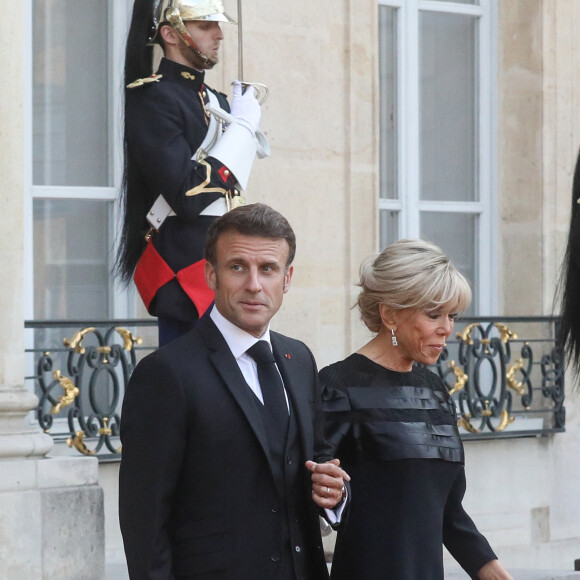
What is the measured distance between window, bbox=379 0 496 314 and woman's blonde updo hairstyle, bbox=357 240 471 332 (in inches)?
169

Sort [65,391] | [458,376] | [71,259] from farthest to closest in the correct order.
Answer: [458,376], [71,259], [65,391]

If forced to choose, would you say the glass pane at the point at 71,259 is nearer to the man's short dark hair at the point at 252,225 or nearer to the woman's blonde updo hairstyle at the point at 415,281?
the woman's blonde updo hairstyle at the point at 415,281

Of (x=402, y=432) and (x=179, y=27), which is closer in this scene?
(x=402, y=432)

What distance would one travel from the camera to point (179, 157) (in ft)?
14.1

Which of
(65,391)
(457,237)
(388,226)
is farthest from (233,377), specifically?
(457,237)

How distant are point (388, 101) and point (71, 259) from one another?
214 centimetres

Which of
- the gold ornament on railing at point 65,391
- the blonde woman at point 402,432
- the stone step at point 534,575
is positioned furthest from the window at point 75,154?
the blonde woman at point 402,432

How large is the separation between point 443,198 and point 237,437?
5.39 m

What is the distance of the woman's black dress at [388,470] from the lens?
11.2ft

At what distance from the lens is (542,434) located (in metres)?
7.79

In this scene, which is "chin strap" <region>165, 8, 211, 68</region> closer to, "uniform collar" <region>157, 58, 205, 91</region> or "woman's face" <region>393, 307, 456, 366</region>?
"uniform collar" <region>157, 58, 205, 91</region>

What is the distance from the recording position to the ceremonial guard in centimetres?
429

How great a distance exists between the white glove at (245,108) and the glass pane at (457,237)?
3.66 meters

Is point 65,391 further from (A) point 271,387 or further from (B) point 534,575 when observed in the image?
(A) point 271,387
